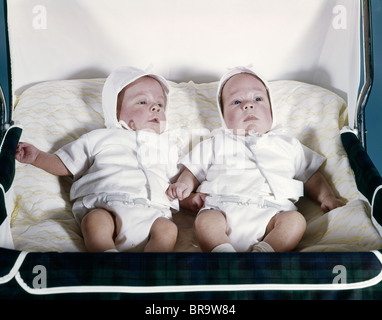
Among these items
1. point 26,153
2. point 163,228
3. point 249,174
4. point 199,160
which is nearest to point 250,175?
point 249,174

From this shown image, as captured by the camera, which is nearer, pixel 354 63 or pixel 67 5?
pixel 354 63

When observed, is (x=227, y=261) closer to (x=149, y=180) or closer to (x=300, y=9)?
(x=149, y=180)

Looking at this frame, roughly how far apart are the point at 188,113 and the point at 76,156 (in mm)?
480

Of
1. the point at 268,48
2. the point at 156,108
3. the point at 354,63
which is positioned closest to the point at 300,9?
the point at 268,48

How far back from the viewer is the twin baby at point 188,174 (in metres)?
1.40

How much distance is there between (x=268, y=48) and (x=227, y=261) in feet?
3.80

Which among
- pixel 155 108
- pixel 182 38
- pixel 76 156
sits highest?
pixel 182 38

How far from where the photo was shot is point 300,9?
1.95 metres

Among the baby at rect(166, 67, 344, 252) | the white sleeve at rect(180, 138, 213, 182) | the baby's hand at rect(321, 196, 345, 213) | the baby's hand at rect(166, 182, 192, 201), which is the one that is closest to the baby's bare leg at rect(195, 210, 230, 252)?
the baby at rect(166, 67, 344, 252)

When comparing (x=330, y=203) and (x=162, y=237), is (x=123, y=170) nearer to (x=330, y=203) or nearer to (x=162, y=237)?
(x=162, y=237)

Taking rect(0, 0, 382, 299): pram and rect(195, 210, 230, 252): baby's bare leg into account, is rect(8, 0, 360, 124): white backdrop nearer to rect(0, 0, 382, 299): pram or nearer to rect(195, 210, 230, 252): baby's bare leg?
rect(0, 0, 382, 299): pram

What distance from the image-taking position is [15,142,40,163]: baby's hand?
157cm

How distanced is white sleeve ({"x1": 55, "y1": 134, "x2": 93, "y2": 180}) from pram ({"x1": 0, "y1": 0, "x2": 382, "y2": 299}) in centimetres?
8

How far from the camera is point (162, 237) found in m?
1.37
